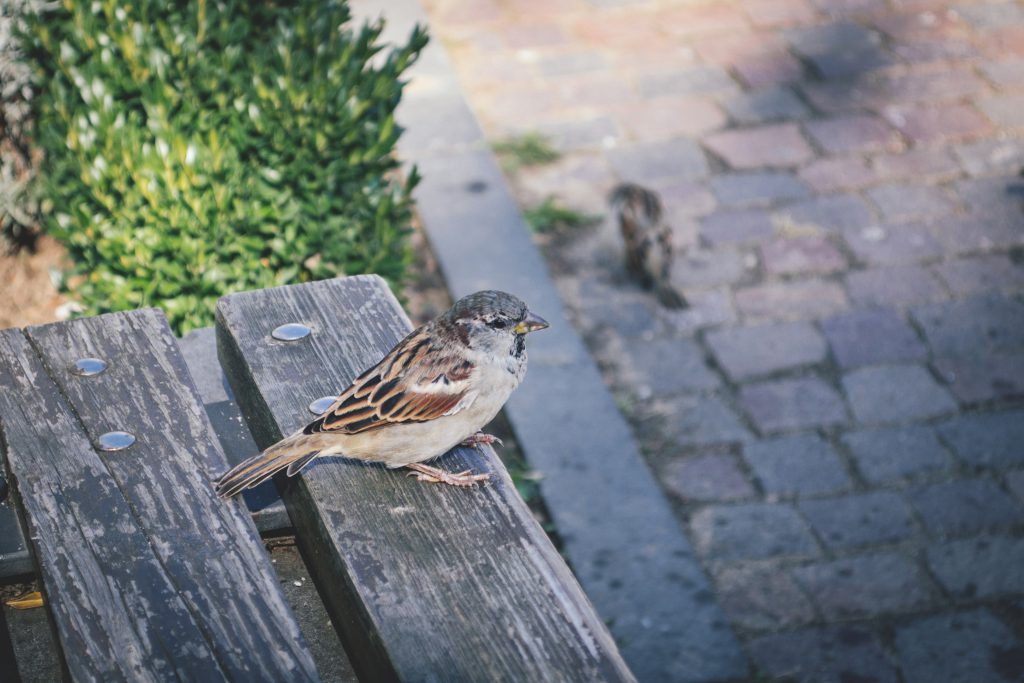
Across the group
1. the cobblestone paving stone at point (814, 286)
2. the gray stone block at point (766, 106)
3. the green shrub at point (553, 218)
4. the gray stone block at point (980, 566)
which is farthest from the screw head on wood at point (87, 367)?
the gray stone block at point (766, 106)

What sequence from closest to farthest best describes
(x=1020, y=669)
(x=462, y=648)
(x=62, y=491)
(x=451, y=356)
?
(x=462, y=648), (x=62, y=491), (x=451, y=356), (x=1020, y=669)

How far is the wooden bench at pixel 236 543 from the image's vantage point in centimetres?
161

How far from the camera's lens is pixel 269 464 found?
1948 mm

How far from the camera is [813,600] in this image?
389 centimetres

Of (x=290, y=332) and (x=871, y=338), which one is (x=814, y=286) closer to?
(x=871, y=338)

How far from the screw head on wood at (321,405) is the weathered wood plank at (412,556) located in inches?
0.8

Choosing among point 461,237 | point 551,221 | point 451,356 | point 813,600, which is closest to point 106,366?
point 451,356

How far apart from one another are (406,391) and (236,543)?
0.56 metres

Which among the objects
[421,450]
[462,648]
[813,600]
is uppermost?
[462,648]

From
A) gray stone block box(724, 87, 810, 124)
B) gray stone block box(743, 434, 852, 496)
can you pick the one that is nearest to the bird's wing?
gray stone block box(743, 434, 852, 496)

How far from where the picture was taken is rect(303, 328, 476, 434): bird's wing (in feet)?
6.80

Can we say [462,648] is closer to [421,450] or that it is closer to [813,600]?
[421,450]

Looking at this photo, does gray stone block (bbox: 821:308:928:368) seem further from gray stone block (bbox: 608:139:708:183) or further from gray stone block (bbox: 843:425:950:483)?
gray stone block (bbox: 608:139:708:183)

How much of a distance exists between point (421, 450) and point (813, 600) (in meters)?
2.20
